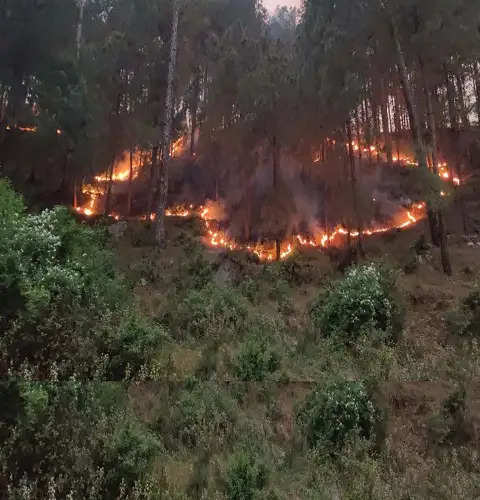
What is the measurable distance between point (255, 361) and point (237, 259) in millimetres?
12083

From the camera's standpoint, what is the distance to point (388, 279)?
1261cm

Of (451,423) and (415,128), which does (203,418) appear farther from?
(415,128)

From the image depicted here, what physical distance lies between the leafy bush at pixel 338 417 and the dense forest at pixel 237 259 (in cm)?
4

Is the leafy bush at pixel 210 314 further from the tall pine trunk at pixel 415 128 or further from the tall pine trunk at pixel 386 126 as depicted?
the tall pine trunk at pixel 386 126

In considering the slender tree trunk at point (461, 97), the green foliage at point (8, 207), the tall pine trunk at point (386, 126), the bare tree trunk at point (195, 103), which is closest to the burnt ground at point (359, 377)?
the green foliage at point (8, 207)

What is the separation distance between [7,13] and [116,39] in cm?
617

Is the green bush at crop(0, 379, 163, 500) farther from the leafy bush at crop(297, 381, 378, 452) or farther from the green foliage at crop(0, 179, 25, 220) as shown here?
the green foliage at crop(0, 179, 25, 220)

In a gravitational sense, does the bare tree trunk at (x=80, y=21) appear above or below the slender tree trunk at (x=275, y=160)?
above

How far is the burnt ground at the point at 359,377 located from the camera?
19.4 ft

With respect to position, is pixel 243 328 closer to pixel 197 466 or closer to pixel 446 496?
pixel 197 466

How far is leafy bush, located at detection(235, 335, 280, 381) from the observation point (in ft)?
28.8

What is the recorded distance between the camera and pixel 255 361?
9.09 metres

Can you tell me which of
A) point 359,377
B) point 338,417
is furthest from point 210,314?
point 338,417

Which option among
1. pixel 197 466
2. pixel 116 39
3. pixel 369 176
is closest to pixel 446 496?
pixel 197 466
